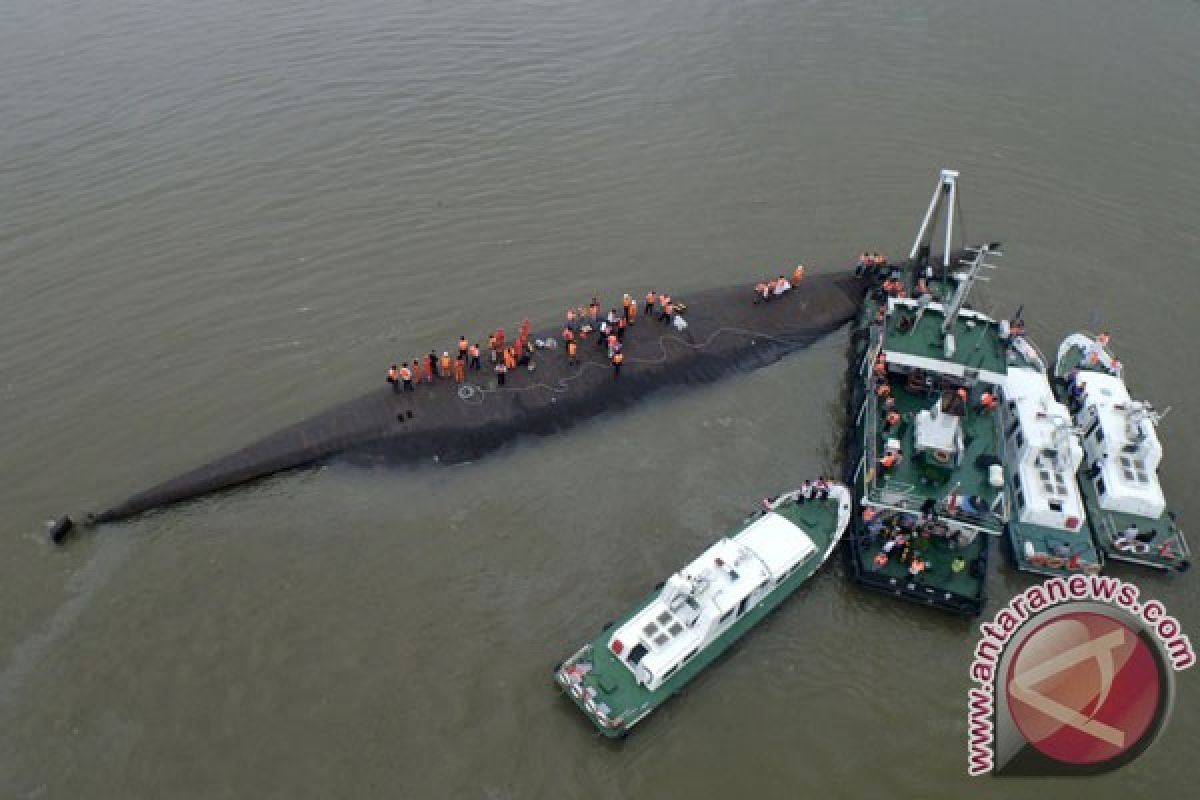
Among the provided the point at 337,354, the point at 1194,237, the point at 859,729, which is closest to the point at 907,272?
the point at 1194,237

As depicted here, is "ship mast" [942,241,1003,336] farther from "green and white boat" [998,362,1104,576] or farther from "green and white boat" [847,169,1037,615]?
"green and white boat" [998,362,1104,576]

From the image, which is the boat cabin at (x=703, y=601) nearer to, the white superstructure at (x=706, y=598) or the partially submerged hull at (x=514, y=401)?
the white superstructure at (x=706, y=598)

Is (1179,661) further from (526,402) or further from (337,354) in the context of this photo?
(337,354)

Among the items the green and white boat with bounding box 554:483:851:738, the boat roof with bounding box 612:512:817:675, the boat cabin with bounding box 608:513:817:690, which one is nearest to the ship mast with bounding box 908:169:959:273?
the green and white boat with bounding box 554:483:851:738

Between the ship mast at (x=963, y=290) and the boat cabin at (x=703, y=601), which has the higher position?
the ship mast at (x=963, y=290)

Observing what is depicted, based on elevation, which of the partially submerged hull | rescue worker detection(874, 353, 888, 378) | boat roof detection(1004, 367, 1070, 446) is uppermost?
the partially submerged hull

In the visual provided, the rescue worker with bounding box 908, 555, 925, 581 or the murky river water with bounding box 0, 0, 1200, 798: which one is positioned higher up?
the murky river water with bounding box 0, 0, 1200, 798

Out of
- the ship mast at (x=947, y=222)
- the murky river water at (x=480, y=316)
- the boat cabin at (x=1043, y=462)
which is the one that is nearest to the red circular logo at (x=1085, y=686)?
the murky river water at (x=480, y=316)

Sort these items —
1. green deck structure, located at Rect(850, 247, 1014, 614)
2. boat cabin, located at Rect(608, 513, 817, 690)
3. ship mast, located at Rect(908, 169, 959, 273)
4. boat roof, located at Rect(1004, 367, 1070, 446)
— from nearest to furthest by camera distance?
boat cabin, located at Rect(608, 513, 817, 690) → green deck structure, located at Rect(850, 247, 1014, 614) → boat roof, located at Rect(1004, 367, 1070, 446) → ship mast, located at Rect(908, 169, 959, 273)

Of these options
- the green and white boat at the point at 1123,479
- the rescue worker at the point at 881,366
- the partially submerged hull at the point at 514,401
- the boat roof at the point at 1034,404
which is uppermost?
the partially submerged hull at the point at 514,401
